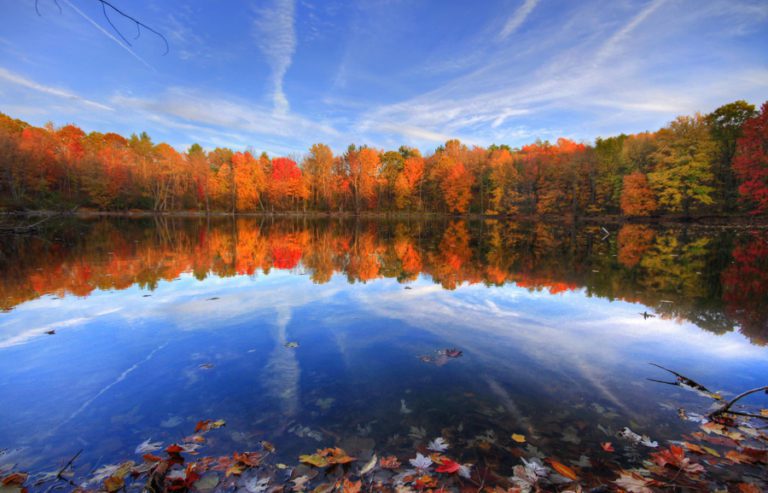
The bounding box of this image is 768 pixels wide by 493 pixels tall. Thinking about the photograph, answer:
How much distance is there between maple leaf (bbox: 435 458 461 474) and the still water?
0.19 metres

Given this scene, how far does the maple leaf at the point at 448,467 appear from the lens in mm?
2770

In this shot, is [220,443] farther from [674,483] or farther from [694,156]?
[694,156]

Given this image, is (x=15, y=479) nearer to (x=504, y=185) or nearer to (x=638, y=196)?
(x=638, y=196)

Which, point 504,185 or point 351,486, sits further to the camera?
point 504,185

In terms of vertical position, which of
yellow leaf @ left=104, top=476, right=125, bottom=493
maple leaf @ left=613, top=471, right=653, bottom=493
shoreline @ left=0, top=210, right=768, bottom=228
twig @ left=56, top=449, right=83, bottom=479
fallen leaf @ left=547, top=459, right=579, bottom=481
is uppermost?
shoreline @ left=0, top=210, right=768, bottom=228

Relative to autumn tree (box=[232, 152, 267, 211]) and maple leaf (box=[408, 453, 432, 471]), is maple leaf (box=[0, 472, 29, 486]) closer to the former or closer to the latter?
maple leaf (box=[408, 453, 432, 471])

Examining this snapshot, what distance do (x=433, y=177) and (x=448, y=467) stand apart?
6584 centimetres

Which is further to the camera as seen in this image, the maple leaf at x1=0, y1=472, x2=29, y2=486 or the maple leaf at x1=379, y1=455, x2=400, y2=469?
the maple leaf at x1=379, y1=455, x2=400, y2=469

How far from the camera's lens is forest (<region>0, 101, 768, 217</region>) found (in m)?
39.1

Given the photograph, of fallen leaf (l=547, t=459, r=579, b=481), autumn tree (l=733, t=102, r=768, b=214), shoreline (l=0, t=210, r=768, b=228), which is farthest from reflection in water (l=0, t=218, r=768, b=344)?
shoreline (l=0, t=210, r=768, b=228)

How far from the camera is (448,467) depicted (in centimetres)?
281

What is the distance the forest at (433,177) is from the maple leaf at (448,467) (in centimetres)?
4527

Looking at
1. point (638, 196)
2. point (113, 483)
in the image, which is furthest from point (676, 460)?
point (638, 196)

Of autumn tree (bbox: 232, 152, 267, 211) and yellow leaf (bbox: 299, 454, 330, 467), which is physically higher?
autumn tree (bbox: 232, 152, 267, 211)
